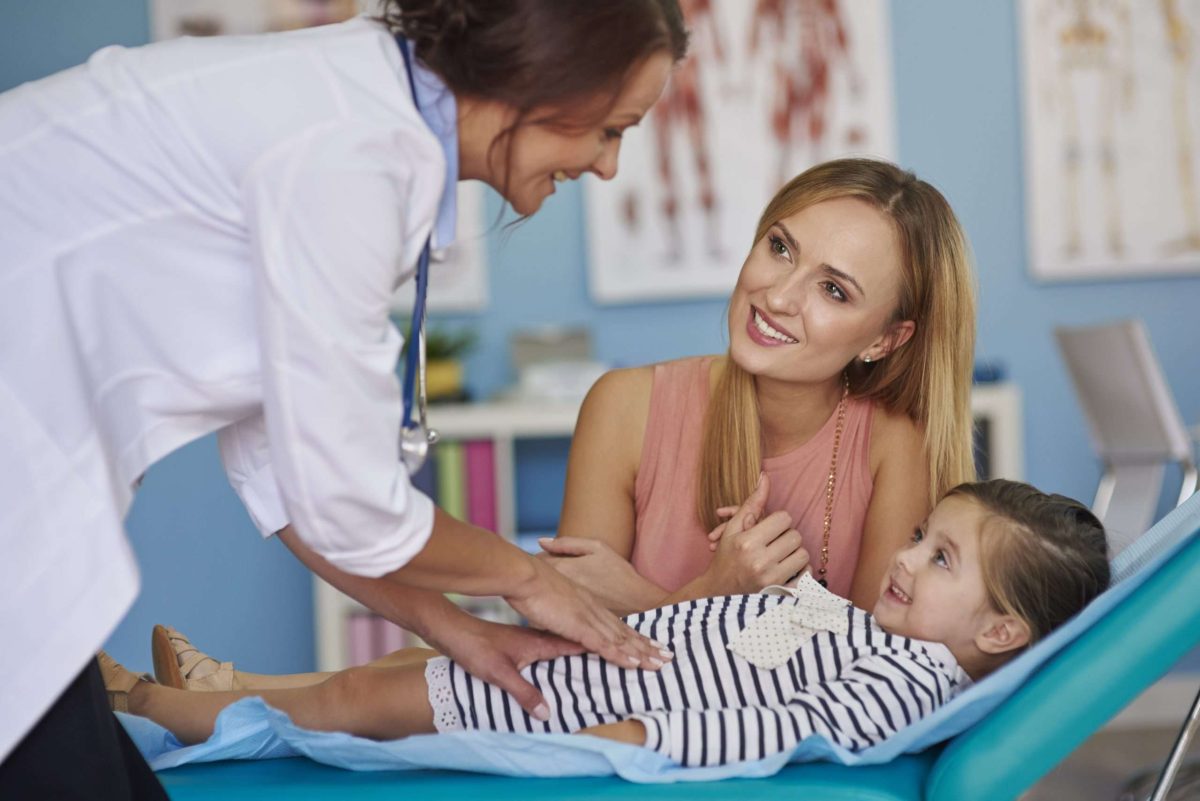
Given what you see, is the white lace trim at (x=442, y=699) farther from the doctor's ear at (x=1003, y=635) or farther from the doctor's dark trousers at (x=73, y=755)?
the doctor's ear at (x=1003, y=635)

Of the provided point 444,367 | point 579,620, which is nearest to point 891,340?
point 579,620

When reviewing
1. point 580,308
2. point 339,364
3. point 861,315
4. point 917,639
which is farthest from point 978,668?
point 580,308

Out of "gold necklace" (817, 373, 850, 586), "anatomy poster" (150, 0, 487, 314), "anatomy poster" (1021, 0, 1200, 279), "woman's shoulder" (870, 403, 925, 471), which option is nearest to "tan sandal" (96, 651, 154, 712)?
"gold necklace" (817, 373, 850, 586)

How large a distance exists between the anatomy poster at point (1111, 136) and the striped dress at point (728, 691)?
8.49 feet

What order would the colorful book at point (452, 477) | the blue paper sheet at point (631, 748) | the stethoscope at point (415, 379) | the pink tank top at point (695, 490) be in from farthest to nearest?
1. the colorful book at point (452, 477)
2. the pink tank top at point (695, 490)
3. the blue paper sheet at point (631, 748)
4. the stethoscope at point (415, 379)

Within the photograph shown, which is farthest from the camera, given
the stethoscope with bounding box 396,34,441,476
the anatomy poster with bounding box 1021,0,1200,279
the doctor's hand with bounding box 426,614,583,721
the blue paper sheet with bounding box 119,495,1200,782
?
the anatomy poster with bounding box 1021,0,1200,279

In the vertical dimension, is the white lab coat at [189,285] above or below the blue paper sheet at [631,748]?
above

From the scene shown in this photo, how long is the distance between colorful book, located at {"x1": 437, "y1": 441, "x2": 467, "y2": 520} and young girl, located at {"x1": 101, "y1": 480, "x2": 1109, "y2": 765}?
73.3 inches

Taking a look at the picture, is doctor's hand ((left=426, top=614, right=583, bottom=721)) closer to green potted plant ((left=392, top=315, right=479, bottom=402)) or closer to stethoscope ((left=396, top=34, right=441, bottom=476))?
stethoscope ((left=396, top=34, right=441, bottom=476))

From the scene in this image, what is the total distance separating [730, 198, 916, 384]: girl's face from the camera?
1.74m

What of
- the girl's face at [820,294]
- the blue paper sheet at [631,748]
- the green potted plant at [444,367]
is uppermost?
the girl's face at [820,294]

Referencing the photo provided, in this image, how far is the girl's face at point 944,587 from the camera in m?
1.48

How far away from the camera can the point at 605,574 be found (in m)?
1.72

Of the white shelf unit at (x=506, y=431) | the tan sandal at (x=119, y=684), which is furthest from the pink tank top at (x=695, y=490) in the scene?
the white shelf unit at (x=506, y=431)
